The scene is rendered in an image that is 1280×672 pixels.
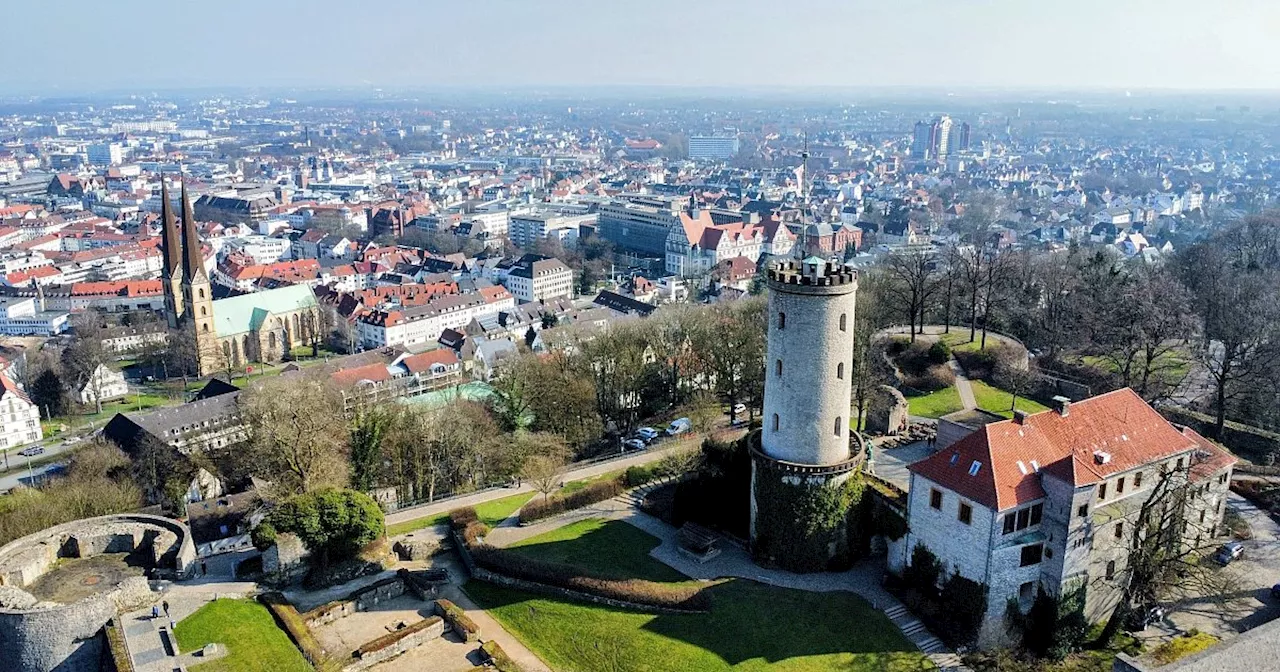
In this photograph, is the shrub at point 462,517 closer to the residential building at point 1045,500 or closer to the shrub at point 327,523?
the shrub at point 327,523

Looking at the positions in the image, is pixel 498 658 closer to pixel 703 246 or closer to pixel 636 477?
pixel 636 477

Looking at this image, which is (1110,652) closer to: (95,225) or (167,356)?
(167,356)

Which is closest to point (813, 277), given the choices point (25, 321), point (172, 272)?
point (172, 272)

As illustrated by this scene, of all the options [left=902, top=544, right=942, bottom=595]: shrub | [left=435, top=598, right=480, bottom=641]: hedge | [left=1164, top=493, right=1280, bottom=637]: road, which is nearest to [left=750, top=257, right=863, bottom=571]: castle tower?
[left=902, top=544, right=942, bottom=595]: shrub

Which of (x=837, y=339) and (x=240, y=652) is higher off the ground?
(x=837, y=339)

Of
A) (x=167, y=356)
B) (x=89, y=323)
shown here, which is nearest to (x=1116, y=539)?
(x=167, y=356)

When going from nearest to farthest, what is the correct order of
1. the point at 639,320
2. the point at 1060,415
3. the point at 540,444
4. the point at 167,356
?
the point at 1060,415 < the point at 540,444 < the point at 639,320 < the point at 167,356
